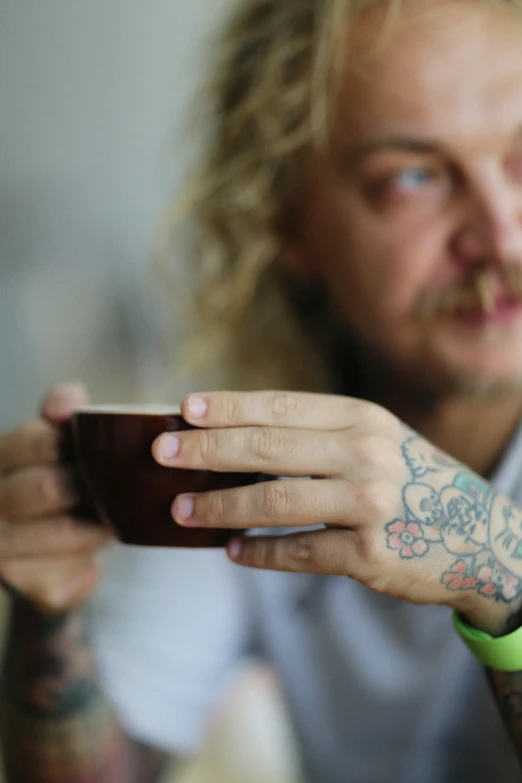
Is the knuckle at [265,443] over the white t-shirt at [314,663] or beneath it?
over

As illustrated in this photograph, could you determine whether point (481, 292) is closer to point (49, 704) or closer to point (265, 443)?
point (265, 443)

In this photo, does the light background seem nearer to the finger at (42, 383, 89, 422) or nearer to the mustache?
the mustache

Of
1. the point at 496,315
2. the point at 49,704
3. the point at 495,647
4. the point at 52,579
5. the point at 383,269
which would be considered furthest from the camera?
the point at 383,269

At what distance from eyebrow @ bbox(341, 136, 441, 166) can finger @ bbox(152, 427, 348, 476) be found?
0.72m

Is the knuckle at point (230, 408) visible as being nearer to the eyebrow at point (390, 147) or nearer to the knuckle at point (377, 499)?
the knuckle at point (377, 499)

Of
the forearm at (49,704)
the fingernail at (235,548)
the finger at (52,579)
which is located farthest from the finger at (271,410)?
the forearm at (49,704)

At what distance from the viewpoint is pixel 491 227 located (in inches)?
43.8

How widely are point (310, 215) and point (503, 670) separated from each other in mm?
929

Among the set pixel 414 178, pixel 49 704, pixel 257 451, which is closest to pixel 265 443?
pixel 257 451

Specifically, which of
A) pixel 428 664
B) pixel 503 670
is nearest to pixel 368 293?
pixel 428 664

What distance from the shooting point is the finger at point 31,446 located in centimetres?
80

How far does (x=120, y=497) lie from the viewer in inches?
24.8

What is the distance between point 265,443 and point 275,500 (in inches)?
1.7

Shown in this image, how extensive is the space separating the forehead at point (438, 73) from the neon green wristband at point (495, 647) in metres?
0.74
